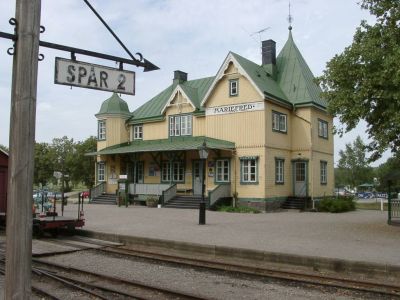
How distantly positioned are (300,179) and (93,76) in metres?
25.2

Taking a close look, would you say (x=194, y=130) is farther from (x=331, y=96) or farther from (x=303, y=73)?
(x=331, y=96)

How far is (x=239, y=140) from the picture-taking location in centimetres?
2742

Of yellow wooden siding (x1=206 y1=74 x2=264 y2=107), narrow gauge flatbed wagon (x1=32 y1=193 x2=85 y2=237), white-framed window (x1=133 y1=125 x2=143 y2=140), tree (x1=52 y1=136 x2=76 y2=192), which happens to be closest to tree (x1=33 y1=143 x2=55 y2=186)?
tree (x1=52 y1=136 x2=76 y2=192)

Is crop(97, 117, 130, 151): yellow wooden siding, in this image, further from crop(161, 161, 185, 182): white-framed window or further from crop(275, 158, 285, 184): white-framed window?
crop(275, 158, 285, 184): white-framed window

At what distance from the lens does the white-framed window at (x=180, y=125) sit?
101ft

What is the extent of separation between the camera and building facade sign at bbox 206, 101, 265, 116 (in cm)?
2666

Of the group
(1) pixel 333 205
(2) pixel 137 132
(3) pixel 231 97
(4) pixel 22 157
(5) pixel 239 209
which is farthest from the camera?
(2) pixel 137 132

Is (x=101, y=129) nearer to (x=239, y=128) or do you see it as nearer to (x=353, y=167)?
(x=239, y=128)

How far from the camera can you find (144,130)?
3375cm

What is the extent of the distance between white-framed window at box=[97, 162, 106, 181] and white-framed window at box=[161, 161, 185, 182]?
557 centimetres

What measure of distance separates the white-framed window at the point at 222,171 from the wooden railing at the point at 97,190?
992cm

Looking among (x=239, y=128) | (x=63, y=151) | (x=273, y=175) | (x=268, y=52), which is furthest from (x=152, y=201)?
(x=63, y=151)

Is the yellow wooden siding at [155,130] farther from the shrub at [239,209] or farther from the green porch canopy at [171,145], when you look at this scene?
the shrub at [239,209]

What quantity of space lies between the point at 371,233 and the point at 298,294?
8.19m
